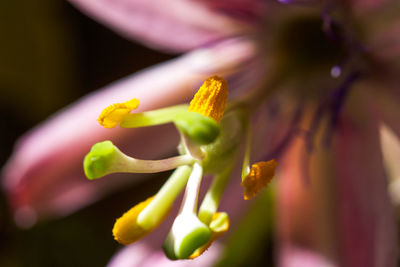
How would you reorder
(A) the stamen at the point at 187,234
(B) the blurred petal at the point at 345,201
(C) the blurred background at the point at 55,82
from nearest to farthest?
(A) the stamen at the point at 187,234, (B) the blurred petal at the point at 345,201, (C) the blurred background at the point at 55,82

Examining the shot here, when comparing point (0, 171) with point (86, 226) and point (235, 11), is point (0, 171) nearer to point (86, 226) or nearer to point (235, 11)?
point (86, 226)

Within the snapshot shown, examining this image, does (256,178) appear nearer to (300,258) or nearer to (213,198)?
(213,198)

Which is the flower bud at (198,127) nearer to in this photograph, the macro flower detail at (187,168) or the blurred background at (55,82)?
the macro flower detail at (187,168)

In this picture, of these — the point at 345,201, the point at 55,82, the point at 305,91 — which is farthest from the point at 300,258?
the point at 55,82

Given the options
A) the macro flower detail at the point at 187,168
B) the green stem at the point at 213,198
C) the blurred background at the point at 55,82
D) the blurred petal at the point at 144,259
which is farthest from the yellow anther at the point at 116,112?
the blurred background at the point at 55,82

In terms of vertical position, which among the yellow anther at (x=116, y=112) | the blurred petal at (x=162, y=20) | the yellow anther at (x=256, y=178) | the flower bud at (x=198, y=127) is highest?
the blurred petal at (x=162, y=20)

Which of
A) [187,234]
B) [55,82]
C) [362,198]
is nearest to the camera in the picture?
[187,234]

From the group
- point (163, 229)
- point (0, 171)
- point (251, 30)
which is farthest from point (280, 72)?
point (0, 171)
